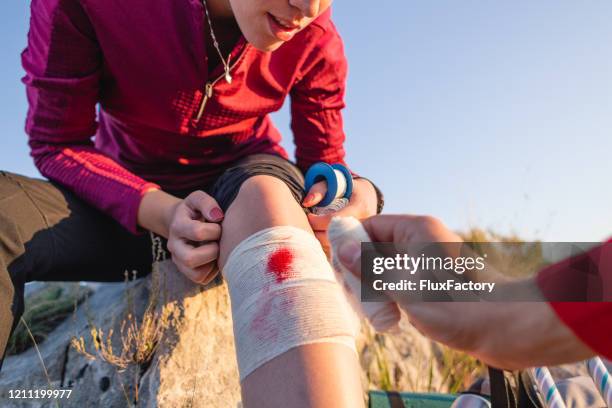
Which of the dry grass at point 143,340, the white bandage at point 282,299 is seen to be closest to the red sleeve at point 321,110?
the dry grass at point 143,340

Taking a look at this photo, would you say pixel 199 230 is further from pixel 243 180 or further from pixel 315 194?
pixel 315 194

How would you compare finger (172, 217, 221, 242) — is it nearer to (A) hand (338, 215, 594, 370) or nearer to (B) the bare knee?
(B) the bare knee

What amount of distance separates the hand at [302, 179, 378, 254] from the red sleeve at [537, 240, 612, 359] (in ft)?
2.04

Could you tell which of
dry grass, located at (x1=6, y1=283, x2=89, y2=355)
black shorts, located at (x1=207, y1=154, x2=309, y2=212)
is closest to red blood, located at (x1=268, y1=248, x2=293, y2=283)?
Answer: black shorts, located at (x1=207, y1=154, x2=309, y2=212)

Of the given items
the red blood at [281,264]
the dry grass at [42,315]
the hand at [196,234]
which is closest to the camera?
the red blood at [281,264]

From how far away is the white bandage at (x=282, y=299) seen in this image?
902 millimetres

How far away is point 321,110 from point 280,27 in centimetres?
66

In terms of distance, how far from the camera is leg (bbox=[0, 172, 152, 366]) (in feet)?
4.45

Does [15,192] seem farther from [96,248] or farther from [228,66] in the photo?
[228,66]

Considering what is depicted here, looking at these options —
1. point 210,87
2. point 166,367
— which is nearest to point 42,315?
point 166,367

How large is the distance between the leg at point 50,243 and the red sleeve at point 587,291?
1.26 m

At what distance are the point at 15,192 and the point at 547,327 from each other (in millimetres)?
1458

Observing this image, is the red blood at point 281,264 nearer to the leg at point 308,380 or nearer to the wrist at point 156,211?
the leg at point 308,380

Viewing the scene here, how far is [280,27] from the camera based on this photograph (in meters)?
1.47
